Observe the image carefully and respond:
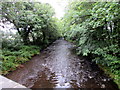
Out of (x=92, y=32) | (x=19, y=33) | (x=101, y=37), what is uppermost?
(x=19, y=33)

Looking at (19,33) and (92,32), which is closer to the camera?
(92,32)

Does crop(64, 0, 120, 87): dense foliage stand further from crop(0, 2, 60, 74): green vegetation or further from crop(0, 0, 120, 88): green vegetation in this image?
crop(0, 2, 60, 74): green vegetation

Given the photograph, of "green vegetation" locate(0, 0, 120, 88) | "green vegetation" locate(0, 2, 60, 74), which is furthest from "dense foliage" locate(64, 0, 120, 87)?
"green vegetation" locate(0, 2, 60, 74)

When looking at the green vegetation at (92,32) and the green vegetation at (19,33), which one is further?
the green vegetation at (19,33)

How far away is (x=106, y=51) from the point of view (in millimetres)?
2918

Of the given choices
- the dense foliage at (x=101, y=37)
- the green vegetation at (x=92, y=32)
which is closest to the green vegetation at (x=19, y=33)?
the green vegetation at (x=92, y=32)

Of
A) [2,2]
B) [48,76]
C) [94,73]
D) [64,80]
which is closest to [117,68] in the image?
[94,73]

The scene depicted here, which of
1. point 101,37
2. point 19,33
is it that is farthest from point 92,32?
point 19,33

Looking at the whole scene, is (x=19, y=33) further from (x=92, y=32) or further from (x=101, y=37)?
(x=101, y=37)

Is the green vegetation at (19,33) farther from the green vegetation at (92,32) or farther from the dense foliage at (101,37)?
the dense foliage at (101,37)

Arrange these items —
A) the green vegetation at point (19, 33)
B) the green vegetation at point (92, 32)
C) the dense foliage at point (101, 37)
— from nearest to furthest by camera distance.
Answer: the green vegetation at point (92, 32) → the dense foliage at point (101, 37) → the green vegetation at point (19, 33)

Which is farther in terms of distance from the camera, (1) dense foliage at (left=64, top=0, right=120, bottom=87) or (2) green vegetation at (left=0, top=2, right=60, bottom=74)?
(2) green vegetation at (left=0, top=2, right=60, bottom=74)

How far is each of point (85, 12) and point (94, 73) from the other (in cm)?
266

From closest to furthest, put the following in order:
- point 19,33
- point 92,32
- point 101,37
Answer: point 101,37 → point 92,32 → point 19,33
